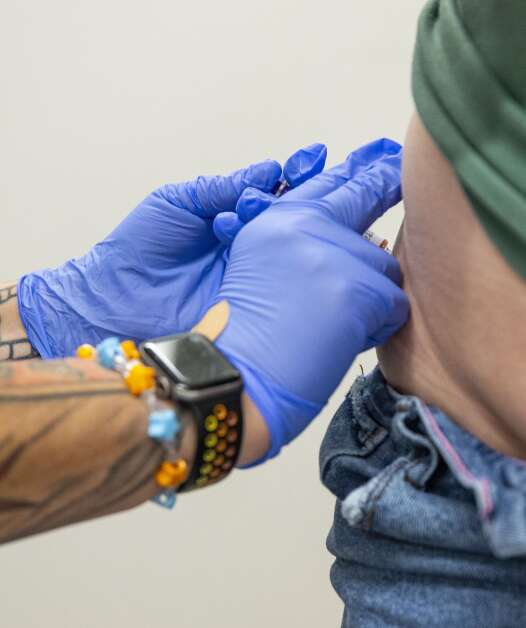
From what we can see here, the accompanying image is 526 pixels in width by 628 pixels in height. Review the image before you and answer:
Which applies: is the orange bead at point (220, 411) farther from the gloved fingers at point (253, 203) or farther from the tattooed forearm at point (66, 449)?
the gloved fingers at point (253, 203)

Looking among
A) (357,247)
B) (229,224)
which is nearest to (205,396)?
(357,247)

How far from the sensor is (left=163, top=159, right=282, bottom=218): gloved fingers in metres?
0.94

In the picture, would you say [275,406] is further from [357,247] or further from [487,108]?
[487,108]

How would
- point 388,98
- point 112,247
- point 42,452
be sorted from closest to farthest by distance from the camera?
point 42,452 → point 112,247 → point 388,98

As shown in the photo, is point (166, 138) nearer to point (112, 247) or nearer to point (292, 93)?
point (292, 93)

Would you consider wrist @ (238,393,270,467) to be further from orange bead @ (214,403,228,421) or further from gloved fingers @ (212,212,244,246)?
gloved fingers @ (212,212,244,246)

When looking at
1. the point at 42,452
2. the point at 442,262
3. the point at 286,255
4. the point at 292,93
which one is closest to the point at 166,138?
the point at 292,93

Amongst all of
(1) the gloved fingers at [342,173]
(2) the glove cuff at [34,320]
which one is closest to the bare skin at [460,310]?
(1) the gloved fingers at [342,173]

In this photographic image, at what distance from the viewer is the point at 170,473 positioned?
0.58m

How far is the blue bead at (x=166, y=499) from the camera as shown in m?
0.61

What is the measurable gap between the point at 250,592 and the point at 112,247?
948 millimetres

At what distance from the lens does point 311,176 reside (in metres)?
0.90

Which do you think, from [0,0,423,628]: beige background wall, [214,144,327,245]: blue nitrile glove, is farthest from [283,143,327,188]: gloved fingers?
[0,0,423,628]: beige background wall

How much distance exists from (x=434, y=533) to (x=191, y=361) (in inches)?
10.7
